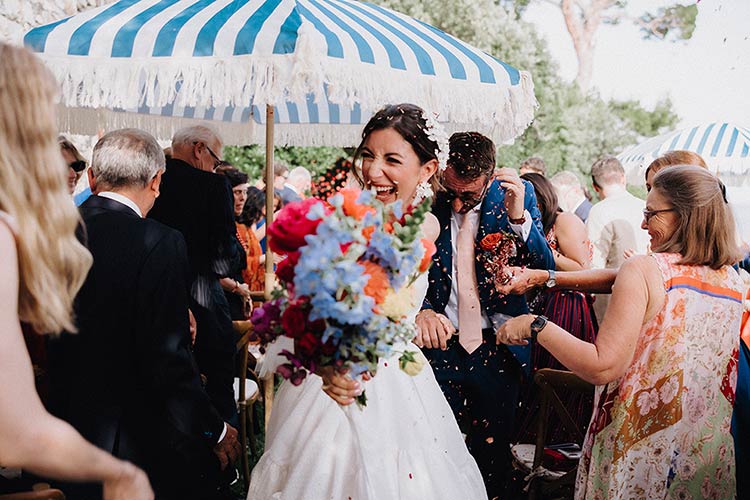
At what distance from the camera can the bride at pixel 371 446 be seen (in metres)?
2.27

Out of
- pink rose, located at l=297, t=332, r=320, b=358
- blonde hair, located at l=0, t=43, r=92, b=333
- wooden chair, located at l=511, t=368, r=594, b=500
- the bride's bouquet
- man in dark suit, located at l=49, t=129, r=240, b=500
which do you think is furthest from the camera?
wooden chair, located at l=511, t=368, r=594, b=500

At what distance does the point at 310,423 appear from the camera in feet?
7.77

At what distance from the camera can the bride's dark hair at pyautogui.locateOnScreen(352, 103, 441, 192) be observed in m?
2.78

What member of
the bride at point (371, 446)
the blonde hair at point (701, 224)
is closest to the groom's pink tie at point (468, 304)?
the bride at point (371, 446)

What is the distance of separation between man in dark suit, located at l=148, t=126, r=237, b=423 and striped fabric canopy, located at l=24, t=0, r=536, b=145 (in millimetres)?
1226

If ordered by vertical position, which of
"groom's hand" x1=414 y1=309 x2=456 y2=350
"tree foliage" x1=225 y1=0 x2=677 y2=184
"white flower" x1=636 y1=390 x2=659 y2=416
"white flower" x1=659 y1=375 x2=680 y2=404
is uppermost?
"tree foliage" x1=225 y1=0 x2=677 y2=184

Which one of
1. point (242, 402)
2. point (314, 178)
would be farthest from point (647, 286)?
point (314, 178)

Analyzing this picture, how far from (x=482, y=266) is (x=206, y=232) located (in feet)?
7.02

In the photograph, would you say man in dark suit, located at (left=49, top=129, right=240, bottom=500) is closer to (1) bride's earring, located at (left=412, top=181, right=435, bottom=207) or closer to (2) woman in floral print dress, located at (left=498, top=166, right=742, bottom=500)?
(1) bride's earring, located at (left=412, top=181, right=435, bottom=207)

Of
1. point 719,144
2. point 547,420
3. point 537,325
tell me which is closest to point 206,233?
point 547,420

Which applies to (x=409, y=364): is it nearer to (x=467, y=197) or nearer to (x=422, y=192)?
(x=422, y=192)

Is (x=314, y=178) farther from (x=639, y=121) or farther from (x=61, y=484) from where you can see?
(x=639, y=121)

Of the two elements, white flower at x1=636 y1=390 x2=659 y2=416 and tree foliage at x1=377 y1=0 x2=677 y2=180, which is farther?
tree foliage at x1=377 y1=0 x2=677 y2=180

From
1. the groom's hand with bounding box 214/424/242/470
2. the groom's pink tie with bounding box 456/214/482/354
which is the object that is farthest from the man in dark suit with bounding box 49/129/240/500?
the groom's pink tie with bounding box 456/214/482/354
